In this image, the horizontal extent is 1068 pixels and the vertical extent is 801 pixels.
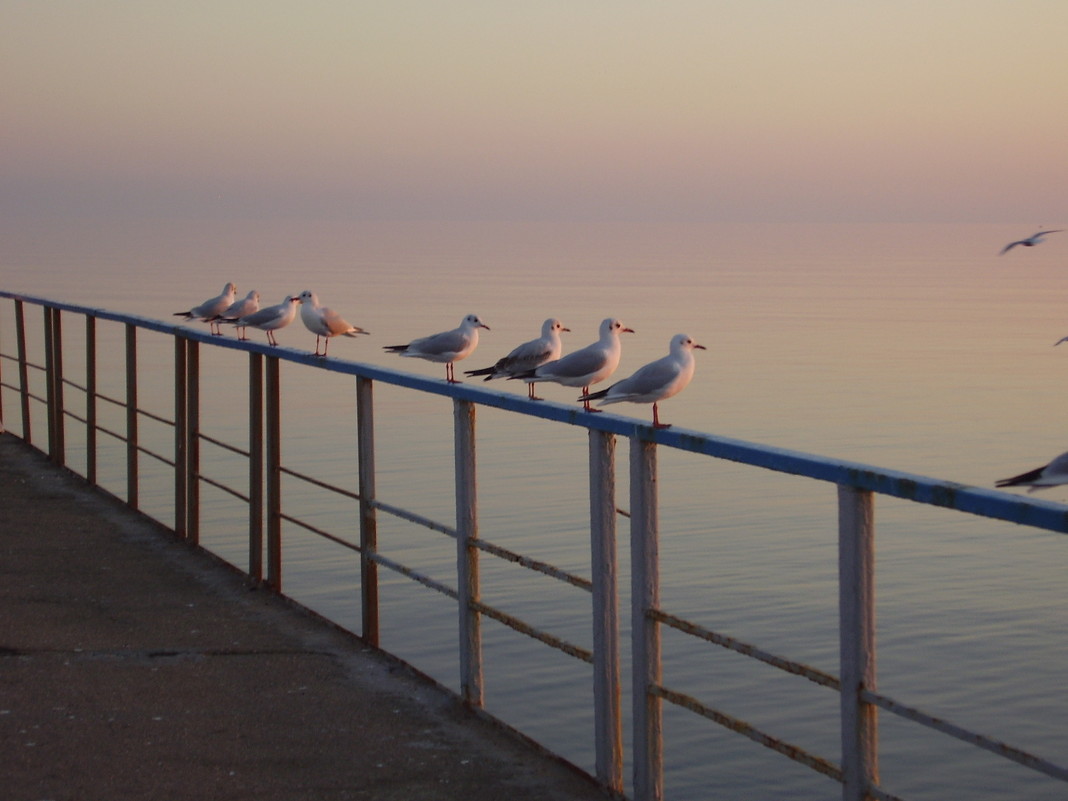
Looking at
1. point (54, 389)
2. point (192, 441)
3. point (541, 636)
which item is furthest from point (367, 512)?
point (54, 389)

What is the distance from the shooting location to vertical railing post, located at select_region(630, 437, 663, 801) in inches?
165

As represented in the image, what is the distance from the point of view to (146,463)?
19.7m

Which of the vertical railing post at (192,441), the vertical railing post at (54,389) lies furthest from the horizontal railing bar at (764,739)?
the vertical railing post at (54,389)

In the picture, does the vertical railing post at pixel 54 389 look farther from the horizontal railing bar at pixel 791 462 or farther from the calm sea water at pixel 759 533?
the horizontal railing bar at pixel 791 462

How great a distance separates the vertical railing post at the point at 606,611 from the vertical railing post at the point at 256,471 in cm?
290

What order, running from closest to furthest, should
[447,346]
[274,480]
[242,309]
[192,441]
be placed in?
[274,480]
[192,441]
[447,346]
[242,309]

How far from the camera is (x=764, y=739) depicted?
3727 mm

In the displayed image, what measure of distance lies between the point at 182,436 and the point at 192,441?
9cm

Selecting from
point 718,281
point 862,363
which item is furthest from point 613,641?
point 718,281

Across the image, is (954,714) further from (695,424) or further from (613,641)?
(695,424)

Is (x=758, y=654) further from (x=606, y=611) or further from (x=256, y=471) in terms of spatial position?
(x=256, y=471)

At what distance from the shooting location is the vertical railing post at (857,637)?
3.40 metres

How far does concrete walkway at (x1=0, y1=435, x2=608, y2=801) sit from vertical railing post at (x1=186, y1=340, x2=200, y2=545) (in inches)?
22.0

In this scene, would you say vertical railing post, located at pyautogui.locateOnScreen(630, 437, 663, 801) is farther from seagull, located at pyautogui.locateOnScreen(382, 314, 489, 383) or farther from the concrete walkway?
seagull, located at pyautogui.locateOnScreen(382, 314, 489, 383)
